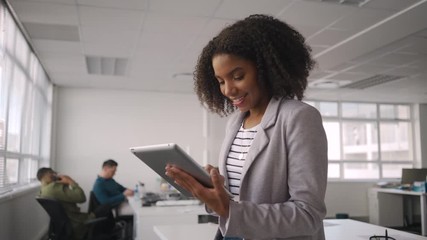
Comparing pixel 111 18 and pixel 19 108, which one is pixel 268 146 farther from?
pixel 19 108

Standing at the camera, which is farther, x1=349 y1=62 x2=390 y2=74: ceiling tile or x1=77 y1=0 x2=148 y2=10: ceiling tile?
x1=349 y1=62 x2=390 y2=74: ceiling tile

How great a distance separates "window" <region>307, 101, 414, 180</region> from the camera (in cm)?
877

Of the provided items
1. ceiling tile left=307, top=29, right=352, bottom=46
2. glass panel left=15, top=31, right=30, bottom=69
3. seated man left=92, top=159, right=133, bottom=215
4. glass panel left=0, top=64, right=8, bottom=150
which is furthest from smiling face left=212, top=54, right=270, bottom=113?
seated man left=92, top=159, right=133, bottom=215

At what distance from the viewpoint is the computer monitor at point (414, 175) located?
6984 mm

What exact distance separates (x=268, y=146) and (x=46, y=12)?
349cm

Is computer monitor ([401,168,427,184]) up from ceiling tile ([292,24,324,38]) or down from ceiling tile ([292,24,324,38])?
down

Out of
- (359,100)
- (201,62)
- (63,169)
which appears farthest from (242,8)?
(359,100)

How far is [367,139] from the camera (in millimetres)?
8945

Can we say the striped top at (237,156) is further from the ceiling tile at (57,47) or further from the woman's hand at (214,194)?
the ceiling tile at (57,47)

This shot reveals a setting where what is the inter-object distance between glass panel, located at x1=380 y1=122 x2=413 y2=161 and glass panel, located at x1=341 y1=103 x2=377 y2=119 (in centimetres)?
40

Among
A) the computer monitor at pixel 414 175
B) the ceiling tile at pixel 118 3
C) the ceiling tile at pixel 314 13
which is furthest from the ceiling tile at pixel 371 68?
the ceiling tile at pixel 118 3

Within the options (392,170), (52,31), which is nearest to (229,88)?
(52,31)

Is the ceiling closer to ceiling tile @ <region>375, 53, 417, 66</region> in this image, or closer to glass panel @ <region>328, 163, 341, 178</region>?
ceiling tile @ <region>375, 53, 417, 66</region>

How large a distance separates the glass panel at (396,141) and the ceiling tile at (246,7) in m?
6.46
